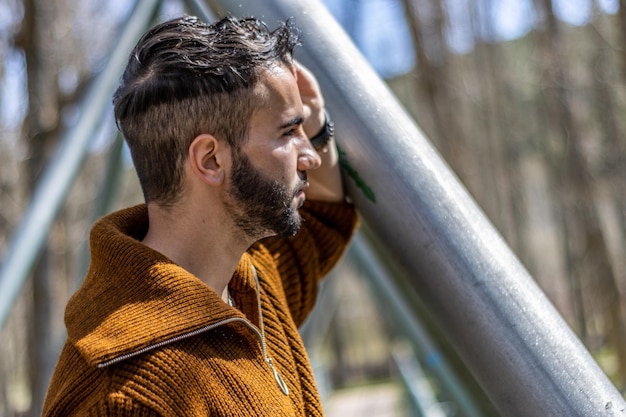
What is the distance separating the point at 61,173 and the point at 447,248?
96 centimetres

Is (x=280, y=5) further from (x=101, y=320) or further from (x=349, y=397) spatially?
(x=349, y=397)

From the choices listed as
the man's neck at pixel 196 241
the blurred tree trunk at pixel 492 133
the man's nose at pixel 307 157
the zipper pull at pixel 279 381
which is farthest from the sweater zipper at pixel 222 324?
the blurred tree trunk at pixel 492 133

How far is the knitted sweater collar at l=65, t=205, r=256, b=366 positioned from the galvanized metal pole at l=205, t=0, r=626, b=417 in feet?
1.00

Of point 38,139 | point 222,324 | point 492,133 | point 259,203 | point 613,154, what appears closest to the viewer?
point 222,324

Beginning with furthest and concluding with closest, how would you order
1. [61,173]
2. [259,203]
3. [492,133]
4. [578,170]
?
1. [492,133]
2. [578,170]
3. [61,173]
4. [259,203]

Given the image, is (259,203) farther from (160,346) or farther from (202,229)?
(160,346)

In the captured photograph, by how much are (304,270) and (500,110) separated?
1707 cm

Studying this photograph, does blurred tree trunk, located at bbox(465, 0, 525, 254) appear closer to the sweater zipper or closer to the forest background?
the forest background

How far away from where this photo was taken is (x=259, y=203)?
1370 millimetres

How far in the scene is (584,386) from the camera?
3.37 ft

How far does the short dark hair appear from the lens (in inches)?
51.7

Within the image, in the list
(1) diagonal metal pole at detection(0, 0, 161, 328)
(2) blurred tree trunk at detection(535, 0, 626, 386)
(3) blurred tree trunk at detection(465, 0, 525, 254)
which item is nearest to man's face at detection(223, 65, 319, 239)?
(1) diagonal metal pole at detection(0, 0, 161, 328)

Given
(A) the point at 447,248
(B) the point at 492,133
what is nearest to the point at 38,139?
(A) the point at 447,248

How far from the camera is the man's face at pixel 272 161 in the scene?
1.36 m
